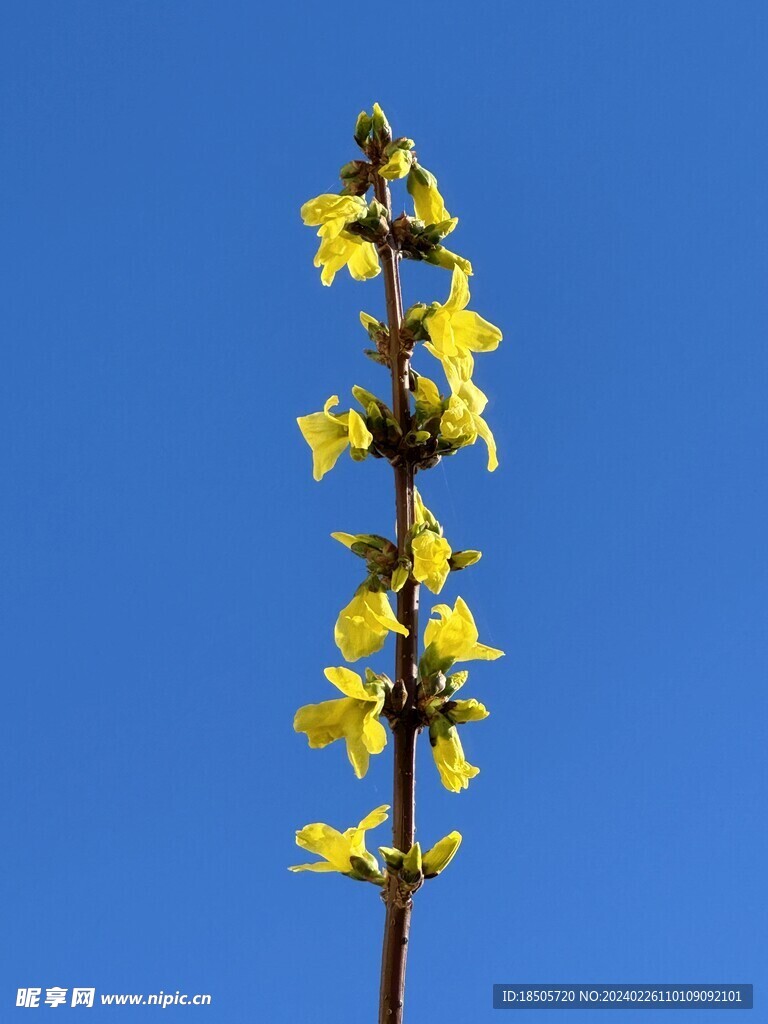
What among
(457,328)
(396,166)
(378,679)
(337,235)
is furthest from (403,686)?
(396,166)

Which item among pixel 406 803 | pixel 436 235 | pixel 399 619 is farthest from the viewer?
pixel 436 235

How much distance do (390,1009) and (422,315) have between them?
1696 mm

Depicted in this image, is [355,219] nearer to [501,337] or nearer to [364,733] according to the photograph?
[501,337]

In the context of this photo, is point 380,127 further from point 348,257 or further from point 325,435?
point 325,435

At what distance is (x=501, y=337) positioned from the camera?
305 cm

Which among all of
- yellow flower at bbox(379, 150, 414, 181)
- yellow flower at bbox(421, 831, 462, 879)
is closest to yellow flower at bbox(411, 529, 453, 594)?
yellow flower at bbox(421, 831, 462, 879)

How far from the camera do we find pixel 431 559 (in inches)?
102

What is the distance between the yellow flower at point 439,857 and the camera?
245 cm

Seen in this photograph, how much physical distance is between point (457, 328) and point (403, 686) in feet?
3.31

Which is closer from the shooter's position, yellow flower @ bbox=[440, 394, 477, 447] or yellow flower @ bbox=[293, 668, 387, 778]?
yellow flower @ bbox=[293, 668, 387, 778]

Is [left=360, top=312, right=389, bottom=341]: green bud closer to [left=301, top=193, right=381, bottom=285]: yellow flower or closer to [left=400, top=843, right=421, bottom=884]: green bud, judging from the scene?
[left=301, top=193, right=381, bottom=285]: yellow flower

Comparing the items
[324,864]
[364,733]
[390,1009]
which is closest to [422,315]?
[364,733]

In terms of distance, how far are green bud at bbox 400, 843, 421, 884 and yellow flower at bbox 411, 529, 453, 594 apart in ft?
1.96

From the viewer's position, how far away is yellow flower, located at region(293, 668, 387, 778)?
250 cm
